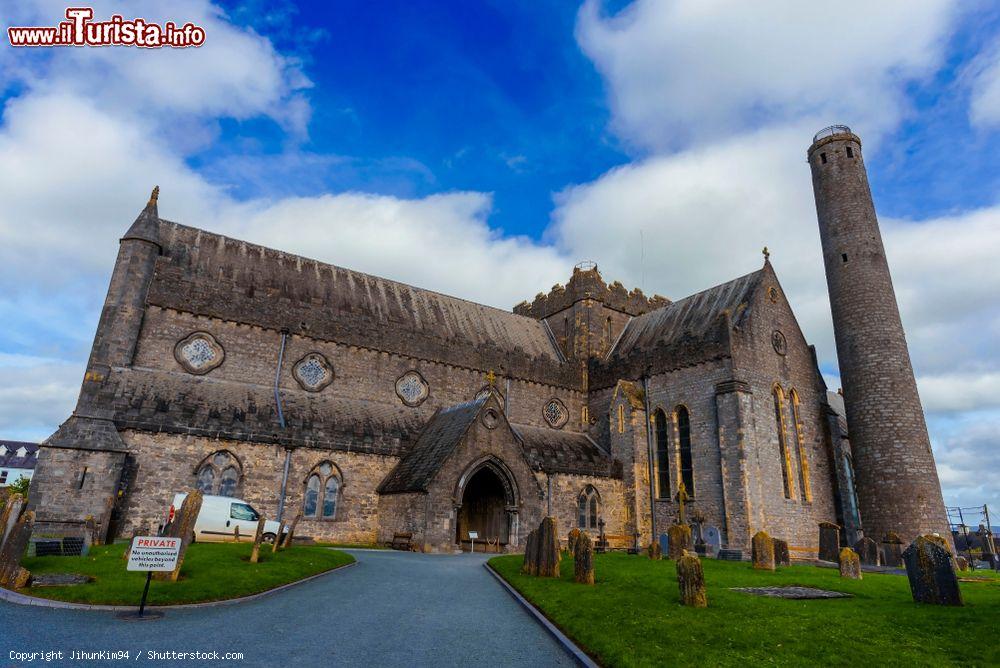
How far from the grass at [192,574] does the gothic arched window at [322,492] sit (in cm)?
686

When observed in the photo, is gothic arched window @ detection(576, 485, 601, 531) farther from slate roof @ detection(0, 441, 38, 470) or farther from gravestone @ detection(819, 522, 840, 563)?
slate roof @ detection(0, 441, 38, 470)

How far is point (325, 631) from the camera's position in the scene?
8422 mm

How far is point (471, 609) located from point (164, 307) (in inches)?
785

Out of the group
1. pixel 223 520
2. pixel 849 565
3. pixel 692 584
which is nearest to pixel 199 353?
pixel 223 520

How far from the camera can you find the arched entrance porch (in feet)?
77.4

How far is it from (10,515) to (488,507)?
18.6m

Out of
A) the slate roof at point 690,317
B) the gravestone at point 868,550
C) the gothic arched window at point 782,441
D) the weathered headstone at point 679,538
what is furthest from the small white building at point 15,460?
the gravestone at point 868,550

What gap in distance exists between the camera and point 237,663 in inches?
263

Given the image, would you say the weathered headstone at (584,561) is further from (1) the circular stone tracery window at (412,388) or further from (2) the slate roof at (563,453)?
(1) the circular stone tracery window at (412,388)

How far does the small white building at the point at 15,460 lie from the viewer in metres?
75.8

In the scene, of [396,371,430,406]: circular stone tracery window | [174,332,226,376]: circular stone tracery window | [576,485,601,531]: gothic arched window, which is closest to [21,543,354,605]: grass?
[174,332,226,376]: circular stone tracery window

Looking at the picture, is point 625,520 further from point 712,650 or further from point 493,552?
point 712,650

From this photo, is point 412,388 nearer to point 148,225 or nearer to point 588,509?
point 588,509

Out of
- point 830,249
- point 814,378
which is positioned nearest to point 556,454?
point 814,378
